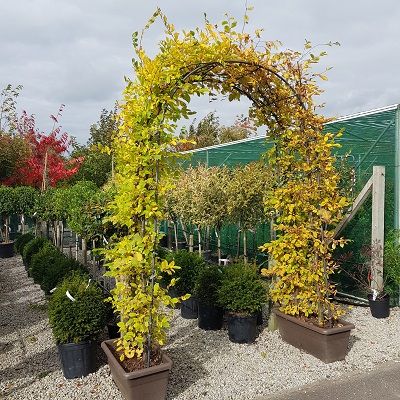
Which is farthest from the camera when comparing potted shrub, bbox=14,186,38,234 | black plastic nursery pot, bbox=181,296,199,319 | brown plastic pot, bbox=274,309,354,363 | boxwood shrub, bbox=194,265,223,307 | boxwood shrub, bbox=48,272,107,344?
potted shrub, bbox=14,186,38,234

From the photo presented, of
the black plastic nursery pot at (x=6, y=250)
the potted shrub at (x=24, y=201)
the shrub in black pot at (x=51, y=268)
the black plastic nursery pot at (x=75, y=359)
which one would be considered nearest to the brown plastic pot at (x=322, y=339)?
the black plastic nursery pot at (x=75, y=359)

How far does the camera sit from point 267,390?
143 inches

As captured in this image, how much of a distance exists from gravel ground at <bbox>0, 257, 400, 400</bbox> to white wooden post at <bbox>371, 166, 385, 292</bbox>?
56cm

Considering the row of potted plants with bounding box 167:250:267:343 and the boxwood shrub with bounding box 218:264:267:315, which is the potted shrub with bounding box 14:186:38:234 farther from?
the boxwood shrub with bounding box 218:264:267:315

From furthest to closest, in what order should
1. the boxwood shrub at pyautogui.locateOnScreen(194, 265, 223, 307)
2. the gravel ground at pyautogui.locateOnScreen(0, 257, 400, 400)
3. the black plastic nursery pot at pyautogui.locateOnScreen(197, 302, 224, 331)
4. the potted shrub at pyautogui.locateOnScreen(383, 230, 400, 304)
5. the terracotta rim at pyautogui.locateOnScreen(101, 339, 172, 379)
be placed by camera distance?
the potted shrub at pyautogui.locateOnScreen(383, 230, 400, 304) < the black plastic nursery pot at pyautogui.locateOnScreen(197, 302, 224, 331) < the boxwood shrub at pyautogui.locateOnScreen(194, 265, 223, 307) < the gravel ground at pyautogui.locateOnScreen(0, 257, 400, 400) < the terracotta rim at pyautogui.locateOnScreen(101, 339, 172, 379)

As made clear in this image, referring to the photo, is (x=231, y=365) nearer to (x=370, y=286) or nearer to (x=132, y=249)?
(x=132, y=249)

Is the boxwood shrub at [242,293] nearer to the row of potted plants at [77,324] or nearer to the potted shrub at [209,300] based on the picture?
the potted shrub at [209,300]

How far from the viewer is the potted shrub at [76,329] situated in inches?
151

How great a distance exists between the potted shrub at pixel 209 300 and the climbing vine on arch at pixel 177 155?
727mm

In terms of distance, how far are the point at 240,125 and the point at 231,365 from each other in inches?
849

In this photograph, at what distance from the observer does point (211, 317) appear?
16.9 feet

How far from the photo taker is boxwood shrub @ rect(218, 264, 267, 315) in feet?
15.1

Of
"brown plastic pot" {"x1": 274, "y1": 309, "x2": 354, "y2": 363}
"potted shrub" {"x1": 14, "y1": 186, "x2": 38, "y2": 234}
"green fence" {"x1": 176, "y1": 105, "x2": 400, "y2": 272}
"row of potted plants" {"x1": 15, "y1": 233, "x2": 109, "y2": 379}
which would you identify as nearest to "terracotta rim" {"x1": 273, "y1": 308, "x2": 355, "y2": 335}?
"brown plastic pot" {"x1": 274, "y1": 309, "x2": 354, "y2": 363}

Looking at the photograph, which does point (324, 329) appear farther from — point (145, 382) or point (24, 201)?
point (24, 201)
